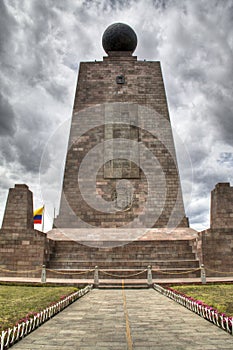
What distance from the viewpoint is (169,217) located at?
17.4 meters

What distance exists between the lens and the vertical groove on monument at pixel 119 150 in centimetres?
1752

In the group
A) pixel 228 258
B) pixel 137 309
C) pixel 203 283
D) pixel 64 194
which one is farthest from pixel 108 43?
pixel 137 309

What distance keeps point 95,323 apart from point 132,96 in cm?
1725

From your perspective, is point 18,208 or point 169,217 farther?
point 169,217

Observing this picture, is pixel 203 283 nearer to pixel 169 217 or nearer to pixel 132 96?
pixel 169 217

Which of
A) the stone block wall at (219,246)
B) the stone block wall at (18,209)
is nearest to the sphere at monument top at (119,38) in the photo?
the stone block wall at (18,209)

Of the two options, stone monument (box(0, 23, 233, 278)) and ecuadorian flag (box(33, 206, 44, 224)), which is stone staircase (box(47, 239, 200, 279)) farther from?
ecuadorian flag (box(33, 206, 44, 224))

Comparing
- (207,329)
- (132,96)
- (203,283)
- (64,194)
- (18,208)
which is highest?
(132,96)

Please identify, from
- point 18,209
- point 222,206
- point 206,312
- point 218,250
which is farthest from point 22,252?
point 206,312

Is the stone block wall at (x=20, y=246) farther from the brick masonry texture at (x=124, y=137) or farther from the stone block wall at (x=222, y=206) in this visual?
the stone block wall at (x=222, y=206)

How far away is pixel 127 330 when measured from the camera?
4441 millimetres

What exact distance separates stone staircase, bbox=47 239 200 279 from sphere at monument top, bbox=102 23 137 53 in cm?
1457

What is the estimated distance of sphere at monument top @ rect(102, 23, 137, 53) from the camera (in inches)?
856

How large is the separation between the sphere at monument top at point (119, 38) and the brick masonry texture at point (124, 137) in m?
0.70
